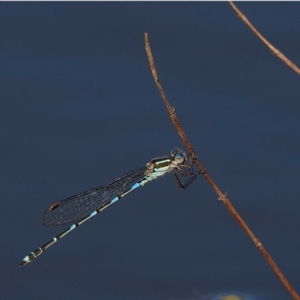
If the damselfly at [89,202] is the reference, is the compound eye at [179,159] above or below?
below

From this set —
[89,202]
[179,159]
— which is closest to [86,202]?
[89,202]

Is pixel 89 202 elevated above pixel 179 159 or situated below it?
above

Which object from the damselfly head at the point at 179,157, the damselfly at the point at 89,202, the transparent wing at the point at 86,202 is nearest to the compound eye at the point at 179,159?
the damselfly head at the point at 179,157

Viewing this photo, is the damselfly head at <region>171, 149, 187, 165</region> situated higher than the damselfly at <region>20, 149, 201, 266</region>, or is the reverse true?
the damselfly at <region>20, 149, 201, 266</region>

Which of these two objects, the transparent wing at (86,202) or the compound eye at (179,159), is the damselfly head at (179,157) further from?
the transparent wing at (86,202)

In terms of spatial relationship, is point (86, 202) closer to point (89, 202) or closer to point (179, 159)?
point (89, 202)

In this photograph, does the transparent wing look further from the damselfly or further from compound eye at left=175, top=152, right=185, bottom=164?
compound eye at left=175, top=152, right=185, bottom=164

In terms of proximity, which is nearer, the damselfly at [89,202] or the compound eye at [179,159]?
the compound eye at [179,159]

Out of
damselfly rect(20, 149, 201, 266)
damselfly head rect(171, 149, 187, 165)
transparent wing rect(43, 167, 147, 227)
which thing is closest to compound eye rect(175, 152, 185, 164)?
damselfly head rect(171, 149, 187, 165)

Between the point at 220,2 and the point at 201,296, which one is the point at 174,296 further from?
the point at 220,2
